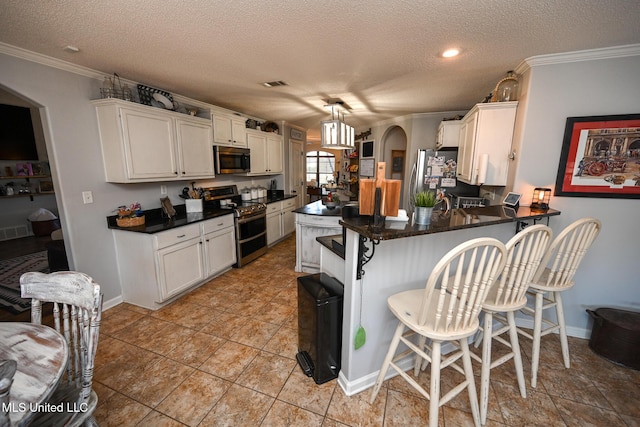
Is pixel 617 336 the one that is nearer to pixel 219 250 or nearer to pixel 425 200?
pixel 425 200

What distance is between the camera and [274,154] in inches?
198

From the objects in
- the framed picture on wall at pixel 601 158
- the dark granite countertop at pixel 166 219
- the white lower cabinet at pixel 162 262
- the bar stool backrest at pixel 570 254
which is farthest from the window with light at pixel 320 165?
the bar stool backrest at pixel 570 254

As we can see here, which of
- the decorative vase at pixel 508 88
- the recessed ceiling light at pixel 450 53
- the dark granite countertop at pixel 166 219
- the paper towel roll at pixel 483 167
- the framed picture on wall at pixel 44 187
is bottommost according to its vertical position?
the dark granite countertop at pixel 166 219

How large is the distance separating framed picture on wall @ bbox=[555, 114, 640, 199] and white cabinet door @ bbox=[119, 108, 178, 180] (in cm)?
387

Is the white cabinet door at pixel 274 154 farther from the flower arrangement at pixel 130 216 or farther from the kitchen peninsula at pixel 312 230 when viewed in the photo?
the flower arrangement at pixel 130 216

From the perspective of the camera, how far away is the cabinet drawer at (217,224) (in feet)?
10.3

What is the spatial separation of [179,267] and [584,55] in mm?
4143

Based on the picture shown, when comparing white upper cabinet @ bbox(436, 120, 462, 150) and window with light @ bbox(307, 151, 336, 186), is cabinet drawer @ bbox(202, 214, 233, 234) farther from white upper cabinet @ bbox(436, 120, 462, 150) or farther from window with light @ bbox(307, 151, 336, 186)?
window with light @ bbox(307, 151, 336, 186)


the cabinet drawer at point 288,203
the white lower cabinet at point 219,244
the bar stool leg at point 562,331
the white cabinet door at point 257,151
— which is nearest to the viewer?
the bar stool leg at point 562,331

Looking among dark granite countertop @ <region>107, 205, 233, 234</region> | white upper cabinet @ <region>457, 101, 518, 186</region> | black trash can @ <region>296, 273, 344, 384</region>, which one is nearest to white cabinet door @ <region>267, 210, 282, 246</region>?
dark granite countertop @ <region>107, 205, 233, 234</region>

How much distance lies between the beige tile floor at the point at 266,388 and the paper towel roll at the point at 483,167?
1.53 metres

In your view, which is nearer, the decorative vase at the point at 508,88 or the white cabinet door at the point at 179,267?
the decorative vase at the point at 508,88

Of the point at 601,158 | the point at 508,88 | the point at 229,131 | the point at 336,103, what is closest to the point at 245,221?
the point at 229,131

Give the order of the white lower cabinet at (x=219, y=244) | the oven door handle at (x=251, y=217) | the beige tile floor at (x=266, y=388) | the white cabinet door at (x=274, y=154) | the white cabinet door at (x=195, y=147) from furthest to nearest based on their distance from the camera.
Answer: the white cabinet door at (x=274, y=154) → the oven door handle at (x=251, y=217) → the white lower cabinet at (x=219, y=244) → the white cabinet door at (x=195, y=147) → the beige tile floor at (x=266, y=388)
